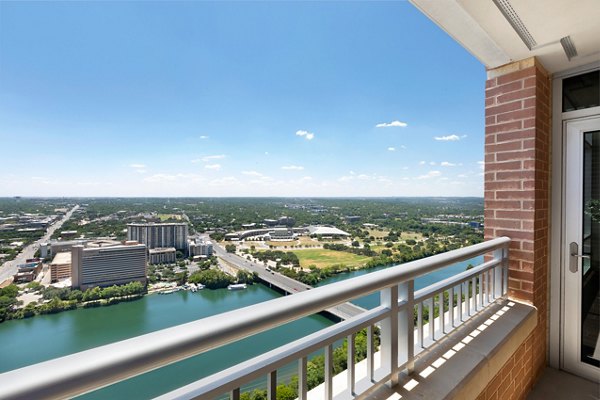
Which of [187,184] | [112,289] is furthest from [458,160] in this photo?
[112,289]

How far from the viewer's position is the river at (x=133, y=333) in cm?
133

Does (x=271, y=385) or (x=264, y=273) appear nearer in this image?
(x=271, y=385)

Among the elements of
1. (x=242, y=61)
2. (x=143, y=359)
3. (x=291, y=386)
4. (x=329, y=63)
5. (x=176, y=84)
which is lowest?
(x=291, y=386)

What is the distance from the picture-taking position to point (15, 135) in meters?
2.50

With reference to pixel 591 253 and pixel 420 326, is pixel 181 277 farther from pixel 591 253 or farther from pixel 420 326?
pixel 591 253

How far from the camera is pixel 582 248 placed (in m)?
2.08

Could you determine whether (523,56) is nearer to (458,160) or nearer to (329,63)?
(329,63)

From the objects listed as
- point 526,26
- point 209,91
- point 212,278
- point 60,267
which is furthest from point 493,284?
point 209,91

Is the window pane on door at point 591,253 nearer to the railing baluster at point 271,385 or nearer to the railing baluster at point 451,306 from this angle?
the railing baluster at point 451,306

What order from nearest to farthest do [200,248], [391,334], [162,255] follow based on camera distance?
1. [391,334]
2. [162,255]
3. [200,248]

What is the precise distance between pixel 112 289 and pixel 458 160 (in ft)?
32.9

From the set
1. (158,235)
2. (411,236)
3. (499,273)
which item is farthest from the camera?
(411,236)

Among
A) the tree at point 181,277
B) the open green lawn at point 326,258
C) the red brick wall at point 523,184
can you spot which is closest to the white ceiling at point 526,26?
the red brick wall at point 523,184

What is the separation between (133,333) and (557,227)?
3.24m
